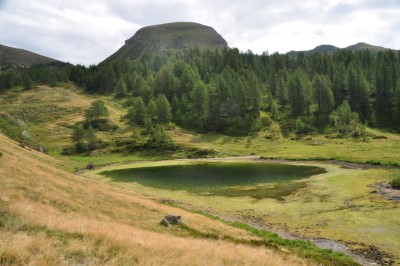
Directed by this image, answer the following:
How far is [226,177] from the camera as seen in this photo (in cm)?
7362

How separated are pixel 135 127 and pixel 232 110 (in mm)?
46508

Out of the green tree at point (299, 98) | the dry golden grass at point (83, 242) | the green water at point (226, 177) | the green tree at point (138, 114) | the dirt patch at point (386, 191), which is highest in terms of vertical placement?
the green tree at point (299, 98)

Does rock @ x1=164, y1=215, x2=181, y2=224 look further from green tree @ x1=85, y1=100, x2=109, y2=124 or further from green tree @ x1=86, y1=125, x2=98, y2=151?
green tree @ x1=85, y1=100, x2=109, y2=124

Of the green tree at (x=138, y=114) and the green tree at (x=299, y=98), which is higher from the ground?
the green tree at (x=299, y=98)

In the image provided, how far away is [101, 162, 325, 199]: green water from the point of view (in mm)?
58503

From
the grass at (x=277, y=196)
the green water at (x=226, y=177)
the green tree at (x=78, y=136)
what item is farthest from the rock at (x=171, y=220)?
the green tree at (x=78, y=136)

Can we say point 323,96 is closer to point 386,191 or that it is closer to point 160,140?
point 160,140

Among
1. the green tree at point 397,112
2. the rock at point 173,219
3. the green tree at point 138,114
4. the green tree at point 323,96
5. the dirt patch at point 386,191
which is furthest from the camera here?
the green tree at point 138,114

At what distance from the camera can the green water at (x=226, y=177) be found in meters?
58.5

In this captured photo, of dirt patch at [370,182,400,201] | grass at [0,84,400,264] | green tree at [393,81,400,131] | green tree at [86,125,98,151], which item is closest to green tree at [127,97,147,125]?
green tree at [86,125,98,151]

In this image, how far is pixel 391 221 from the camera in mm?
35125

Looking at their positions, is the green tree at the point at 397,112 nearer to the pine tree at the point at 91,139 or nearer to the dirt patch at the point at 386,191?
the dirt patch at the point at 386,191

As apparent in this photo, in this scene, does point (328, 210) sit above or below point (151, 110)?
below

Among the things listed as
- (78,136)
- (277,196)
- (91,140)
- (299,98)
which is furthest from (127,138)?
(277,196)
